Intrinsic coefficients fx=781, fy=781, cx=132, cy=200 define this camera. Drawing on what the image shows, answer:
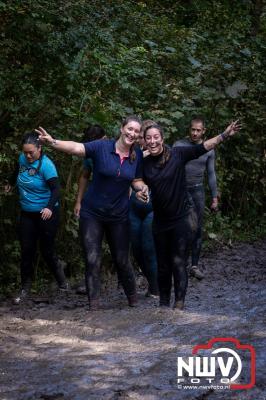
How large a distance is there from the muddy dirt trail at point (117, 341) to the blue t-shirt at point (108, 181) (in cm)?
105

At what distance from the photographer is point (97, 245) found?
803 centimetres

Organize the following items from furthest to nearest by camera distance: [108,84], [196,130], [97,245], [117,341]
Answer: [108,84] → [196,130] → [97,245] → [117,341]

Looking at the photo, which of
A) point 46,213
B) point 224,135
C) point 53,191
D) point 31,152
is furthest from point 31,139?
point 224,135

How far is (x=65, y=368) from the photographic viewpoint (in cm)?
587

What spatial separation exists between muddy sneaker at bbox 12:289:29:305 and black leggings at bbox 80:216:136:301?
3.45 ft

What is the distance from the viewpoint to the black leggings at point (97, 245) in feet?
26.1

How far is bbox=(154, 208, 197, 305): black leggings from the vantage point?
309 inches

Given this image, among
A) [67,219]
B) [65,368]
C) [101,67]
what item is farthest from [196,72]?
[65,368]

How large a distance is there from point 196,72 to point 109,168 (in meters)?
5.27

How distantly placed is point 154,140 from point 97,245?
127 centimetres

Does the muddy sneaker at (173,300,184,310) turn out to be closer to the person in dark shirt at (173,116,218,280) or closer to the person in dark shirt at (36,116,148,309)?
the person in dark shirt at (36,116,148,309)

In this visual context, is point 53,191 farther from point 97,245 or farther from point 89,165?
point 97,245

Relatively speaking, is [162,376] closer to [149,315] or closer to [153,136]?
[149,315]
